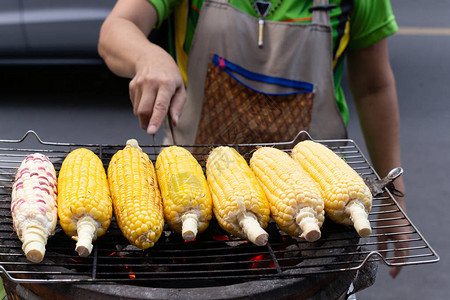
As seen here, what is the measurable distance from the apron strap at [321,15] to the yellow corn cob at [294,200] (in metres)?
0.99

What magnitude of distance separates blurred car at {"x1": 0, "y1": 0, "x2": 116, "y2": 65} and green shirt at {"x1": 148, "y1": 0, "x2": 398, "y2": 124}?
3571 mm

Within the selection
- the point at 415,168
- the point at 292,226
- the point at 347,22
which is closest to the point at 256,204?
the point at 292,226

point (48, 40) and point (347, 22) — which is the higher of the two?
point (347, 22)

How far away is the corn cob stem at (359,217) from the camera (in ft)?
5.29

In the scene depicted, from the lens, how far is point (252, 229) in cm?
158

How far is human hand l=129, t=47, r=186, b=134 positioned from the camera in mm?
2020

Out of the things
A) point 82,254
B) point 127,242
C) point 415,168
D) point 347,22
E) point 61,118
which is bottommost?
point 61,118

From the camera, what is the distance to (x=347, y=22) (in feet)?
8.61

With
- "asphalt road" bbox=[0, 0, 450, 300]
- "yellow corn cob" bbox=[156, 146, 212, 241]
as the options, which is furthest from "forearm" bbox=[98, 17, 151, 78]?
"asphalt road" bbox=[0, 0, 450, 300]

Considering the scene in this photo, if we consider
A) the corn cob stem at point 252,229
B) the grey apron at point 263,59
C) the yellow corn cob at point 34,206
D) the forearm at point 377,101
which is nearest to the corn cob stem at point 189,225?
the corn cob stem at point 252,229

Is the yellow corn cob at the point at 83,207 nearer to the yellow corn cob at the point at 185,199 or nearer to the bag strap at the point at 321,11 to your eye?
the yellow corn cob at the point at 185,199

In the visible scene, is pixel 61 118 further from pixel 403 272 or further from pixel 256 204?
pixel 256 204

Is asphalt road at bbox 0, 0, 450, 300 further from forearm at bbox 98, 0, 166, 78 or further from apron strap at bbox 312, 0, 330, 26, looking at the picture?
forearm at bbox 98, 0, 166, 78

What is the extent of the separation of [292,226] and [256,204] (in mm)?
146
